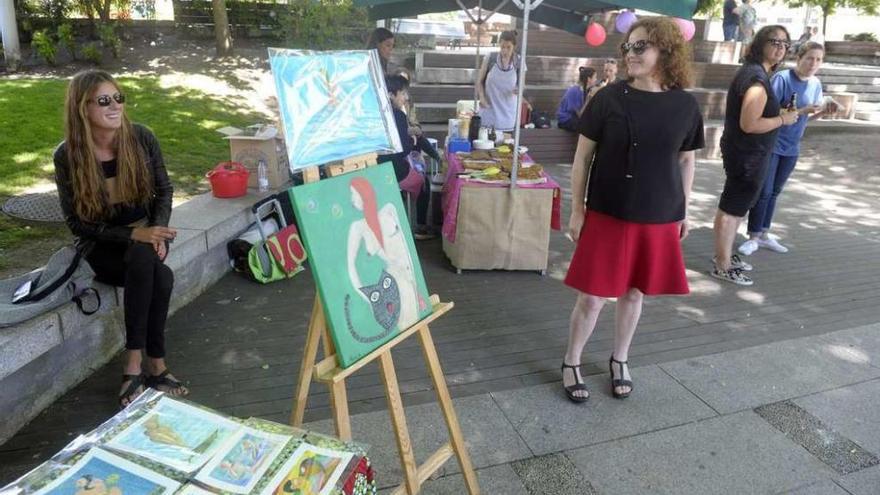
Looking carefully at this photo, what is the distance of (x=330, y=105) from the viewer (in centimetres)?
205

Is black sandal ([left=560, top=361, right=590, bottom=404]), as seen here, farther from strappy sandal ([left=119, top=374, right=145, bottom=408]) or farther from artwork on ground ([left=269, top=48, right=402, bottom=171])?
strappy sandal ([left=119, top=374, right=145, bottom=408])

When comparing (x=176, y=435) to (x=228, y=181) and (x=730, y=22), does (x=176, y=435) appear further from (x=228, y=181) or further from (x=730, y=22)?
(x=730, y=22)

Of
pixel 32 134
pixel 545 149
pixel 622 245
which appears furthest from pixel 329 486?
pixel 545 149

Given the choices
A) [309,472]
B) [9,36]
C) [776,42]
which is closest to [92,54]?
[9,36]

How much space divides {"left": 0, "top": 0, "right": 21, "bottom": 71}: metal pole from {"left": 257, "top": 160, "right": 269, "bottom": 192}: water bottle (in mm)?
7196

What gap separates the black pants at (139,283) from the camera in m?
2.80

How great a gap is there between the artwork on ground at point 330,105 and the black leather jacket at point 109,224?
4.68 ft

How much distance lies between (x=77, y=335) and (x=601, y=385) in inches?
107

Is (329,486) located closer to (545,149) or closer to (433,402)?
(433,402)

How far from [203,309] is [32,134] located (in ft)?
12.0

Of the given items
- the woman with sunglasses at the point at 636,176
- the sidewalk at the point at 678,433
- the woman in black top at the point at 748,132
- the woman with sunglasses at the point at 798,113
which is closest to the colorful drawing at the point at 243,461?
the sidewalk at the point at 678,433

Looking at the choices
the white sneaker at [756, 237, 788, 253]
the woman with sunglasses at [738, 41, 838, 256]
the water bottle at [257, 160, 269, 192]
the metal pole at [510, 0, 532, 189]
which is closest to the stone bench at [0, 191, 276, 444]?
the water bottle at [257, 160, 269, 192]

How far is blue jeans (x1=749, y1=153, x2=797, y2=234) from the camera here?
484cm

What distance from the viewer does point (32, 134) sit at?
5941 mm
